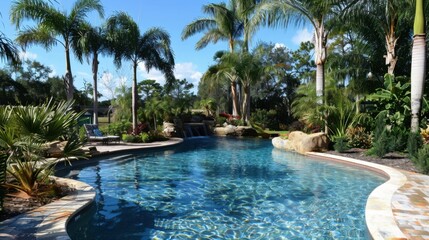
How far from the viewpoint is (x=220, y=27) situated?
26.1 m

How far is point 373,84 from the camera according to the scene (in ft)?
53.9

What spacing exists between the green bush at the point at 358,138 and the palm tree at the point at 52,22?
13.1m

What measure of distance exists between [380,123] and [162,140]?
11.3 metres

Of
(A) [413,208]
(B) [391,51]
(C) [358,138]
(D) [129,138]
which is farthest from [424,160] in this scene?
(D) [129,138]

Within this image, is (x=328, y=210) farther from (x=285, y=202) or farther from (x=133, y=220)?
(x=133, y=220)

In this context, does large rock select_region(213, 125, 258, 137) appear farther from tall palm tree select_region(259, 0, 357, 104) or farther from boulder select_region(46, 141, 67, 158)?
boulder select_region(46, 141, 67, 158)

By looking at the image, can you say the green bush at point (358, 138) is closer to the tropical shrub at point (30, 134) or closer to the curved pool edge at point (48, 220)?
the curved pool edge at point (48, 220)

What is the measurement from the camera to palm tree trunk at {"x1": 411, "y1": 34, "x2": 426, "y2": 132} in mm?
10398

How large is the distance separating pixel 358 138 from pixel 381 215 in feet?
28.9

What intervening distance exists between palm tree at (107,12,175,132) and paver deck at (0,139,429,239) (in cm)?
1209

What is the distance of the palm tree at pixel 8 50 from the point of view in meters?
5.14

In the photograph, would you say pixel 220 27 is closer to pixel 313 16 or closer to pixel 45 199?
pixel 313 16

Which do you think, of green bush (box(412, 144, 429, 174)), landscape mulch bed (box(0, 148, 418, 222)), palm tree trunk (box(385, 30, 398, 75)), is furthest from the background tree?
green bush (box(412, 144, 429, 174))

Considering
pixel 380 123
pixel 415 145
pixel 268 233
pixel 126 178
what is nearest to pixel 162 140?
pixel 126 178
